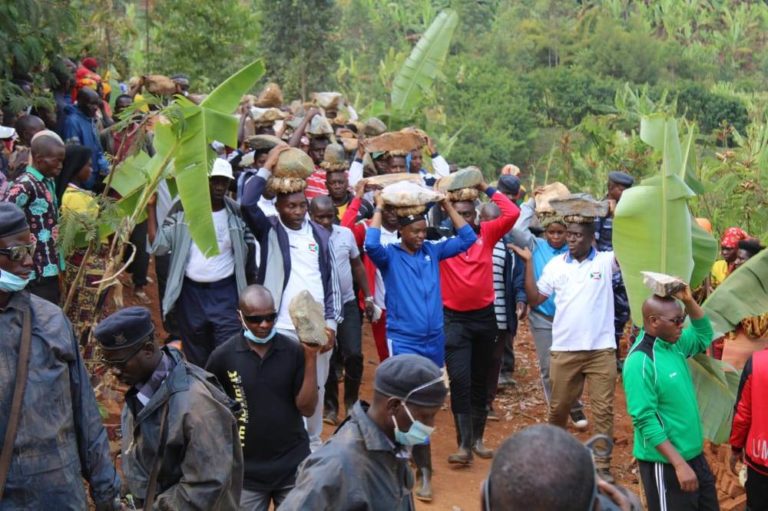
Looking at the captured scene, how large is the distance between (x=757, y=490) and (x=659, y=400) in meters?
0.87

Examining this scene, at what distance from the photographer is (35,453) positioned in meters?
4.36

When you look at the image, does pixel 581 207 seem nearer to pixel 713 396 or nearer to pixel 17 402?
pixel 713 396

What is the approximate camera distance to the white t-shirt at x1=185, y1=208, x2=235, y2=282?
24.6ft

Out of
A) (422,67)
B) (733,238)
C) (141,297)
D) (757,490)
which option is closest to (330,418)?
(141,297)

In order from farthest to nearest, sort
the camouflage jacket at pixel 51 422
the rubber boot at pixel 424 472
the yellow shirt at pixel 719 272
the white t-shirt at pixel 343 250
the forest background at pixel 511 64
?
the forest background at pixel 511 64, the yellow shirt at pixel 719 272, the white t-shirt at pixel 343 250, the rubber boot at pixel 424 472, the camouflage jacket at pixel 51 422

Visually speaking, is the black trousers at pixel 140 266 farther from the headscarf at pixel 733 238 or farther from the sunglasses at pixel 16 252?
the sunglasses at pixel 16 252

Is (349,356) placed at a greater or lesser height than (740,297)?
lesser

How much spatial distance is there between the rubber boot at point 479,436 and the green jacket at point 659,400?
2868 millimetres

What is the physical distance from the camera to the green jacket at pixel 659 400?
230 inches

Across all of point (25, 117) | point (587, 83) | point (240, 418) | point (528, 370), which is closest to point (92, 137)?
point (25, 117)

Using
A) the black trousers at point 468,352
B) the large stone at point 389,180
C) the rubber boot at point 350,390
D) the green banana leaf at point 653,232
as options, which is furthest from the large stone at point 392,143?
the green banana leaf at point 653,232

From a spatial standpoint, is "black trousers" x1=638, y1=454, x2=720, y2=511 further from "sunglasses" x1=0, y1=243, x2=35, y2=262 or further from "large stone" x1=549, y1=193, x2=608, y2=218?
"sunglasses" x1=0, y1=243, x2=35, y2=262

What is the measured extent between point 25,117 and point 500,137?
20143 millimetres

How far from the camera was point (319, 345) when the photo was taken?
223 inches
